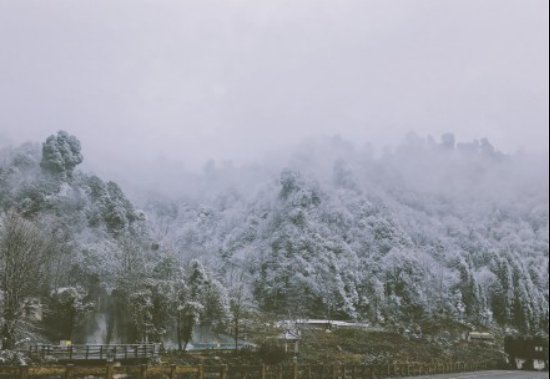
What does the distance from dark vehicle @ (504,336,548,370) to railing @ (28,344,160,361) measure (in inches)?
2068

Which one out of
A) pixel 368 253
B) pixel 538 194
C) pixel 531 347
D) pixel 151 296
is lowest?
pixel 531 347

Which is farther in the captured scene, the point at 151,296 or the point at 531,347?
the point at 531,347

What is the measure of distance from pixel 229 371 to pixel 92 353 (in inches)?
359

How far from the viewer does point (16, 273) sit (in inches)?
1478

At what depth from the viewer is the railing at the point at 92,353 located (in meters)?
31.0

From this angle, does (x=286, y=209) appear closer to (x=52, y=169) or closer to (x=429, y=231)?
(x=429, y=231)

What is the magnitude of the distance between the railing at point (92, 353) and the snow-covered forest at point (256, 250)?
2740 millimetres

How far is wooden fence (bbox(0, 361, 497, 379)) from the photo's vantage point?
66.0 ft

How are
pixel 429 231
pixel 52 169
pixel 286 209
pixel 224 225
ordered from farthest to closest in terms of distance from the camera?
pixel 429 231, pixel 286 209, pixel 224 225, pixel 52 169

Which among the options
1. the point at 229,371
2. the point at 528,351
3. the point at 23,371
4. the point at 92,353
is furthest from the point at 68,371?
the point at 528,351

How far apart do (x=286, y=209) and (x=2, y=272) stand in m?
91.2

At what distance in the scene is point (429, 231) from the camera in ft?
490

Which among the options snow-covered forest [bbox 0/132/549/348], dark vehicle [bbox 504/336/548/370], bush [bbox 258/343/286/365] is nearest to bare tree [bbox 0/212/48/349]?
snow-covered forest [bbox 0/132/549/348]

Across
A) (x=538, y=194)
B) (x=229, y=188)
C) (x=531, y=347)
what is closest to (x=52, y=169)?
(x=229, y=188)
